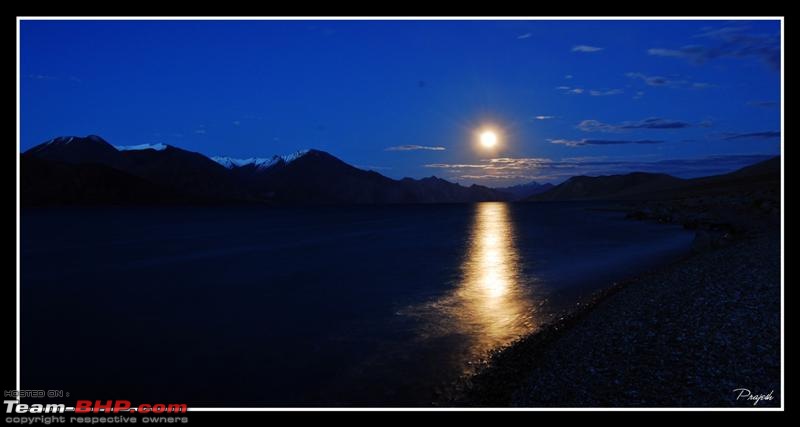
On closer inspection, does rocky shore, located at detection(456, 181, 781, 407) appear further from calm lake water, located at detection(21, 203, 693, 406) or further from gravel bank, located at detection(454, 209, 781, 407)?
calm lake water, located at detection(21, 203, 693, 406)

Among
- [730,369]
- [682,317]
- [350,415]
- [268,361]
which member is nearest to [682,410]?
[730,369]

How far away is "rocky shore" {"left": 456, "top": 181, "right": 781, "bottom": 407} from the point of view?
938 cm

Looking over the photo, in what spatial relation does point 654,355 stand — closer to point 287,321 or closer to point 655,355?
point 655,355

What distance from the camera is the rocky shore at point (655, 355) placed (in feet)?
30.8

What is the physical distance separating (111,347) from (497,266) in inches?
1064

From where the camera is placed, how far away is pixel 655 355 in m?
11.2
